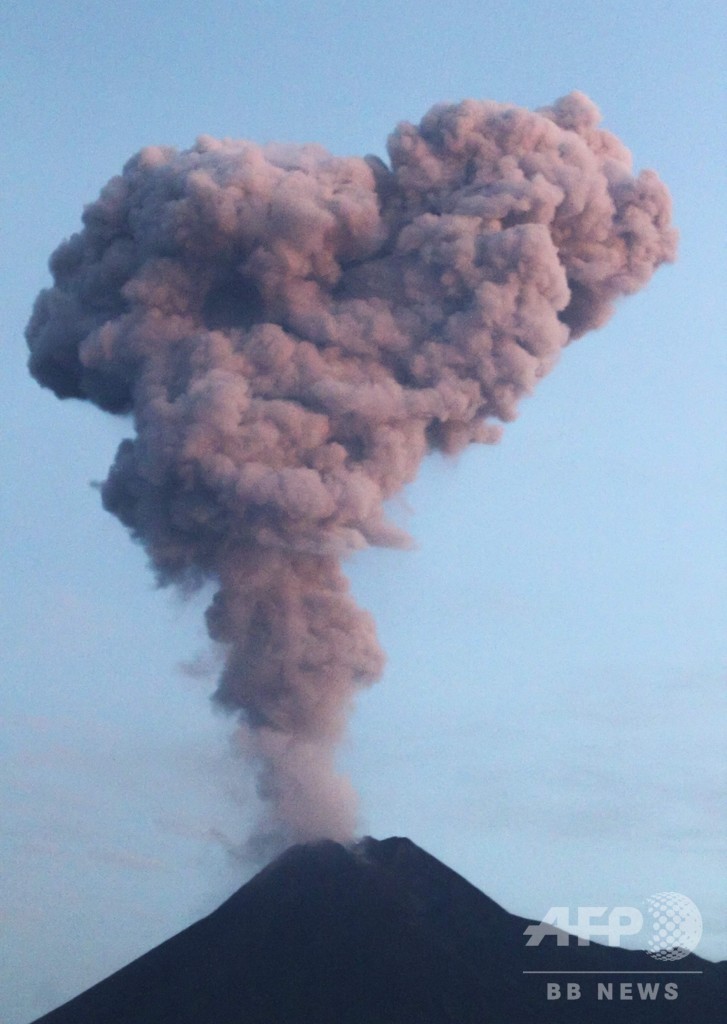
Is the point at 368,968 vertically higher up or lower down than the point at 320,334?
lower down

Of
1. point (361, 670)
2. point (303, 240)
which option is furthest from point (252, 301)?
point (361, 670)

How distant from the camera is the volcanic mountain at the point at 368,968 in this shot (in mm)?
37406

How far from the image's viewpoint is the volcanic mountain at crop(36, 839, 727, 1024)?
37.4 m

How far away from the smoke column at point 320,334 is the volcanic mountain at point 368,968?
1.98 m

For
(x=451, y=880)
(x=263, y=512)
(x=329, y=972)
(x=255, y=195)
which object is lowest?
(x=329, y=972)

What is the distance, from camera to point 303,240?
3853 centimetres

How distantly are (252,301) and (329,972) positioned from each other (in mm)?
15999

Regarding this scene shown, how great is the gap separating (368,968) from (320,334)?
48.5ft

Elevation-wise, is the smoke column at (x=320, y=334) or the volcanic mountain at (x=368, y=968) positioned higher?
the smoke column at (x=320, y=334)

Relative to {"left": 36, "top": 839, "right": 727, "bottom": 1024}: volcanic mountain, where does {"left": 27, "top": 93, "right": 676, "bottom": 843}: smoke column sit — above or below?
above

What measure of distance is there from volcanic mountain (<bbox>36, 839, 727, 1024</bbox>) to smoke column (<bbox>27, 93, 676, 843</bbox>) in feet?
6.51

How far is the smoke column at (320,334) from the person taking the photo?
37.5 m

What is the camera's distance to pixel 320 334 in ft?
126

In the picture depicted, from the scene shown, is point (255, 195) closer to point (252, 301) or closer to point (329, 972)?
point (252, 301)
